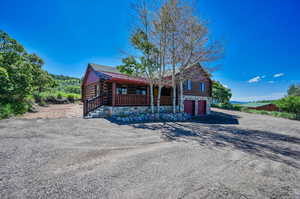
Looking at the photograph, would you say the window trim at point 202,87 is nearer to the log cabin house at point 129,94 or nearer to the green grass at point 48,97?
the log cabin house at point 129,94

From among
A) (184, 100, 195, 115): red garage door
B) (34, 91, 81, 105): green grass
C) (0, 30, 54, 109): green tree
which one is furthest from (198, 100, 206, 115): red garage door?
(34, 91, 81, 105): green grass

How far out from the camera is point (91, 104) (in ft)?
31.9

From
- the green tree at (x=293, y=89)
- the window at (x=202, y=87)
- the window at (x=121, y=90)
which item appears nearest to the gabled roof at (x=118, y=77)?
the window at (x=121, y=90)

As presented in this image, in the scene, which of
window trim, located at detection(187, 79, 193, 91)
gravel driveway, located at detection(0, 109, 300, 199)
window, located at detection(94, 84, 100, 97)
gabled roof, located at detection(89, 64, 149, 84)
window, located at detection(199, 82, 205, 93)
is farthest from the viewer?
window, located at detection(199, 82, 205, 93)

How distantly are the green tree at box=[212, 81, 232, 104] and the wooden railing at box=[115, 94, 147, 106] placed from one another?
78.2ft

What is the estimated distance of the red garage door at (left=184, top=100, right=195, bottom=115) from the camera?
14642 millimetres

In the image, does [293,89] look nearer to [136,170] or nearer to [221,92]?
[221,92]

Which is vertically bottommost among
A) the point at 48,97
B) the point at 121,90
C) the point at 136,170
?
the point at 136,170

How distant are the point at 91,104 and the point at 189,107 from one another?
33.8 ft

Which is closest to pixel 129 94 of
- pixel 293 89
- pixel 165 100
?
pixel 165 100

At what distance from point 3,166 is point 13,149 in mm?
926

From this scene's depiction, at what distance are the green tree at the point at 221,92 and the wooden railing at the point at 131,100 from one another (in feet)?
78.2

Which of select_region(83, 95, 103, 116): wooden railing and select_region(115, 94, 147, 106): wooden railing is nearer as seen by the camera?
select_region(83, 95, 103, 116): wooden railing

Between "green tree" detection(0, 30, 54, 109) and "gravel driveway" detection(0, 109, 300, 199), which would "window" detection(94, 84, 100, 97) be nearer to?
"green tree" detection(0, 30, 54, 109)
